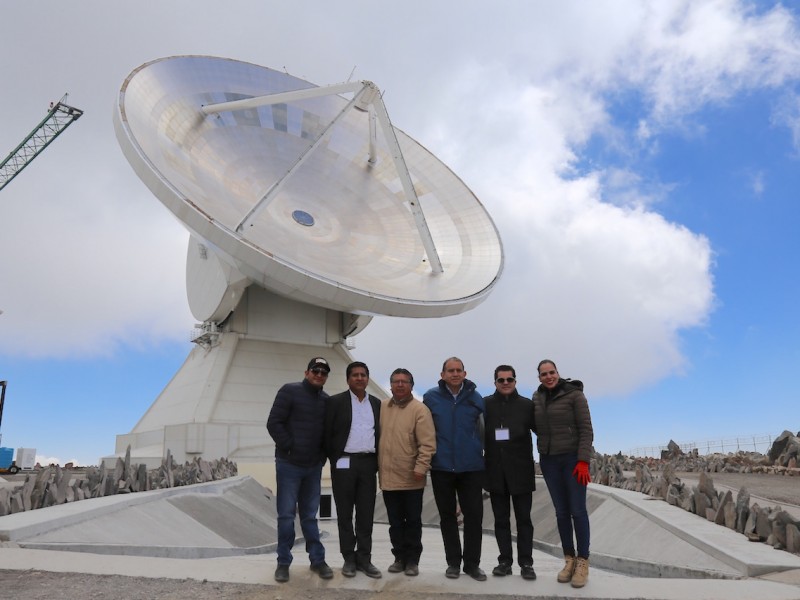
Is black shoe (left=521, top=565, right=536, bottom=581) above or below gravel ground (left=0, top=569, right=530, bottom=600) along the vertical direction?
above

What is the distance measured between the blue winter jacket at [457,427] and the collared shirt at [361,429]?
1.84ft

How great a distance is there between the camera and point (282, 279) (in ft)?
71.3

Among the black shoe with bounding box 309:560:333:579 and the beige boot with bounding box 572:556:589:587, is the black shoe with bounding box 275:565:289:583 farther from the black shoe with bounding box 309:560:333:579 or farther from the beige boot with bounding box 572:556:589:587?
the beige boot with bounding box 572:556:589:587

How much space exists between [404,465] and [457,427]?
1.97 feet

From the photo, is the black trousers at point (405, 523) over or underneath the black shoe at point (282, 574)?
over

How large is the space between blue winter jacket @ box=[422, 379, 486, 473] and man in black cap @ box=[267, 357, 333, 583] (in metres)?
1.07

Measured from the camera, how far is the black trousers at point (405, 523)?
609 centimetres

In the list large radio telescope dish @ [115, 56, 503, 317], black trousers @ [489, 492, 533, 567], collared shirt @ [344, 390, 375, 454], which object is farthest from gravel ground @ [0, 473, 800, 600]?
large radio telescope dish @ [115, 56, 503, 317]

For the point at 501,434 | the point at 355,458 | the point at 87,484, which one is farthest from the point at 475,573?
the point at 87,484

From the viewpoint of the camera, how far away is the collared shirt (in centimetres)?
623

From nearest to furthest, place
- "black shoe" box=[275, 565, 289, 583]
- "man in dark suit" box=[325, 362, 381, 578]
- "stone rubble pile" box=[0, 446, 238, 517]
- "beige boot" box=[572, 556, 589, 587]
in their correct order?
1. "beige boot" box=[572, 556, 589, 587]
2. "black shoe" box=[275, 565, 289, 583]
3. "man in dark suit" box=[325, 362, 381, 578]
4. "stone rubble pile" box=[0, 446, 238, 517]

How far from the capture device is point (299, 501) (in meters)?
6.44

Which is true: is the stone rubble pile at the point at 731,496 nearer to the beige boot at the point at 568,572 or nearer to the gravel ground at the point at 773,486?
the gravel ground at the point at 773,486

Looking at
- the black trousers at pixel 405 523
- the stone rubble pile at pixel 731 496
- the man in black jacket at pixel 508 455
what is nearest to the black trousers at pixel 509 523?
the man in black jacket at pixel 508 455
